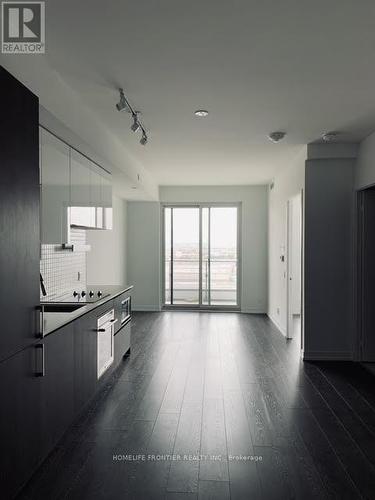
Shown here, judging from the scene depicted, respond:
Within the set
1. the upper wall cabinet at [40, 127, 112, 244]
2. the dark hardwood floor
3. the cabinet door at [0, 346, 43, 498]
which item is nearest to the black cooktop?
the upper wall cabinet at [40, 127, 112, 244]

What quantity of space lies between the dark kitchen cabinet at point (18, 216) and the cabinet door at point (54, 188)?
2.08 ft

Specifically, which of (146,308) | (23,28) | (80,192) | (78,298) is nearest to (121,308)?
(78,298)

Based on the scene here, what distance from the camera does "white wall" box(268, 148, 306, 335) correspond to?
528 cm

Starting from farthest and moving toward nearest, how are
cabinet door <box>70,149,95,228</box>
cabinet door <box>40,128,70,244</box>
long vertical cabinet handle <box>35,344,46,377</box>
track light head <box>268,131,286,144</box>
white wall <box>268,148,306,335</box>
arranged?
1. white wall <box>268,148,306,335</box>
2. track light head <box>268,131,286,144</box>
3. cabinet door <box>70,149,95,228</box>
4. cabinet door <box>40,128,70,244</box>
5. long vertical cabinet handle <box>35,344,46,377</box>

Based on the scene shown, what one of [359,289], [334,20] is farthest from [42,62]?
[359,289]

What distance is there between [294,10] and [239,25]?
303 mm

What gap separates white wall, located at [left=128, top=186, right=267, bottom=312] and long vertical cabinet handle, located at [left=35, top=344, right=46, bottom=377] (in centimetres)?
594

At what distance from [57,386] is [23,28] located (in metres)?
2.19

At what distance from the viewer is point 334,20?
6.89 ft

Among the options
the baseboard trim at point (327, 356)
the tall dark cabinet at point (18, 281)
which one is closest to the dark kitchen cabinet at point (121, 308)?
the tall dark cabinet at point (18, 281)

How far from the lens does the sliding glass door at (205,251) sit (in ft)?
26.8

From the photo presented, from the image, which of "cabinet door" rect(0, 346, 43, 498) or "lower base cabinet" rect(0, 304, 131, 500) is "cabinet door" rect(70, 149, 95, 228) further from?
"cabinet door" rect(0, 346, 43, 498)

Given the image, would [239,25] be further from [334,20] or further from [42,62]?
[42,62]

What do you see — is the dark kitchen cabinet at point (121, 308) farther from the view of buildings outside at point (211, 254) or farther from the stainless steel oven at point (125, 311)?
the view of buildings outside at point (211, 254)
